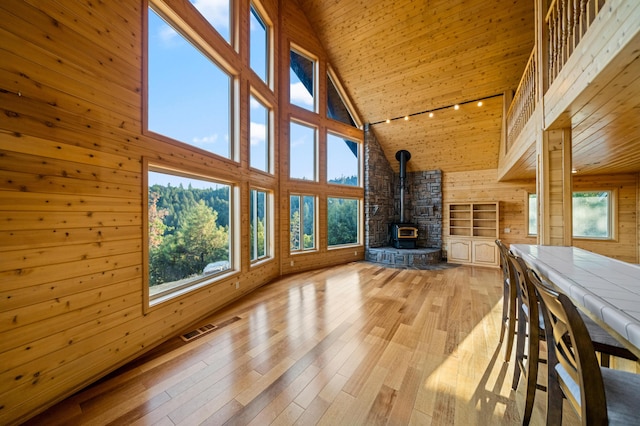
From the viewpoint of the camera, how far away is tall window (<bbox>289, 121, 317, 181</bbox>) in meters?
5.71

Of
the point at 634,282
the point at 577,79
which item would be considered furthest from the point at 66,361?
the point at 577,79

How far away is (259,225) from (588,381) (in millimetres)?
4532

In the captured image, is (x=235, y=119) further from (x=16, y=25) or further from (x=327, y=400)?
(x=327, y=400)

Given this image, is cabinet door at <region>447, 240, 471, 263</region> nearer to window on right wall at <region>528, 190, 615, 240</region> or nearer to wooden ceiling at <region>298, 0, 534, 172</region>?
wooden ceiling at <region>298, 0, 534, 172</region>

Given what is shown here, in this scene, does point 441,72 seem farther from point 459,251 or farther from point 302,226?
point 302,226

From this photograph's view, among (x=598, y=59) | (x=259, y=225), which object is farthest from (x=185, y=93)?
(x=598, y=59)

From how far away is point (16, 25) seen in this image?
160cm

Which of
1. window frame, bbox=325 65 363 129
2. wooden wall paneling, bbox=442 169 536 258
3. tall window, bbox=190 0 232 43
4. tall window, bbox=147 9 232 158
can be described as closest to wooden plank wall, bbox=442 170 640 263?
wooden wall paneling, bbox=442 169 536 258

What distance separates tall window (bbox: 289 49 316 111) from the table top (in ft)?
17.9

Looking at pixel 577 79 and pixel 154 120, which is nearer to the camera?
pixel 577 79

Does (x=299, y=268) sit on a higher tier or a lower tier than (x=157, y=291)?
lower

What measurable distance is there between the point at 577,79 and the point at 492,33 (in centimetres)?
395

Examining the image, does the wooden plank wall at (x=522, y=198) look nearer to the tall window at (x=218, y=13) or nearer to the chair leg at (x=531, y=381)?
the chair leg at (x=531, y=381)

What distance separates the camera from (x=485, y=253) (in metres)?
6.41
